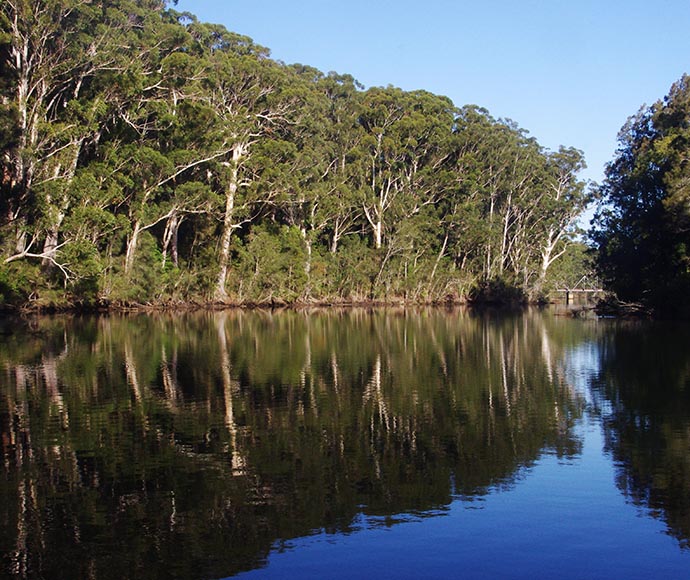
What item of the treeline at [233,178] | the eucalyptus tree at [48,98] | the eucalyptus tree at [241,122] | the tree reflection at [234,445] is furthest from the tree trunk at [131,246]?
the tree reflection at [234,445]

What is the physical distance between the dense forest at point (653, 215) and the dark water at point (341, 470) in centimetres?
2179

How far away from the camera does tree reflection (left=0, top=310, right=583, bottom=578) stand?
6.98m

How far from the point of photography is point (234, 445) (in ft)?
34.0

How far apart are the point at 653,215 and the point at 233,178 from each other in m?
24.8

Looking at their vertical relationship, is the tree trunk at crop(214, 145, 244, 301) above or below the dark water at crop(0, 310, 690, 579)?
above

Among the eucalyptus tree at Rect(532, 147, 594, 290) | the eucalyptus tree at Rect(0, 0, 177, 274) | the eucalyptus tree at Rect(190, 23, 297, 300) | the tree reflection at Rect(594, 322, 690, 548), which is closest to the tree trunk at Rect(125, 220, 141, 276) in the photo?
the eucalyptus tree at Rect(0, 0, 177, 274)

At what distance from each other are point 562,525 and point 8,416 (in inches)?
336

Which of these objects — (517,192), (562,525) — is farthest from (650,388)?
(517,192)

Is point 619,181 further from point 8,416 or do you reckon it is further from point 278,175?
point 8,416

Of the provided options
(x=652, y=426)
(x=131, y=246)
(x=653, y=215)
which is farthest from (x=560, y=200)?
(x=652, y=426)

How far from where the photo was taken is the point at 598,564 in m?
6.51

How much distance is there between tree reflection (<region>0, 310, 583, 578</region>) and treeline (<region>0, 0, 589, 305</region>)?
60.8ft

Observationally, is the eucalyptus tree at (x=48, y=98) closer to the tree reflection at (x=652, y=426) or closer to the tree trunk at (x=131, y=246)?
the tree trunk at (x=131, y=246)

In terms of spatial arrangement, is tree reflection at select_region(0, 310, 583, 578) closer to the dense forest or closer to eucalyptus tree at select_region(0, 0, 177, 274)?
eucalyptus tree at select_region(0, 0, 177, 274)
